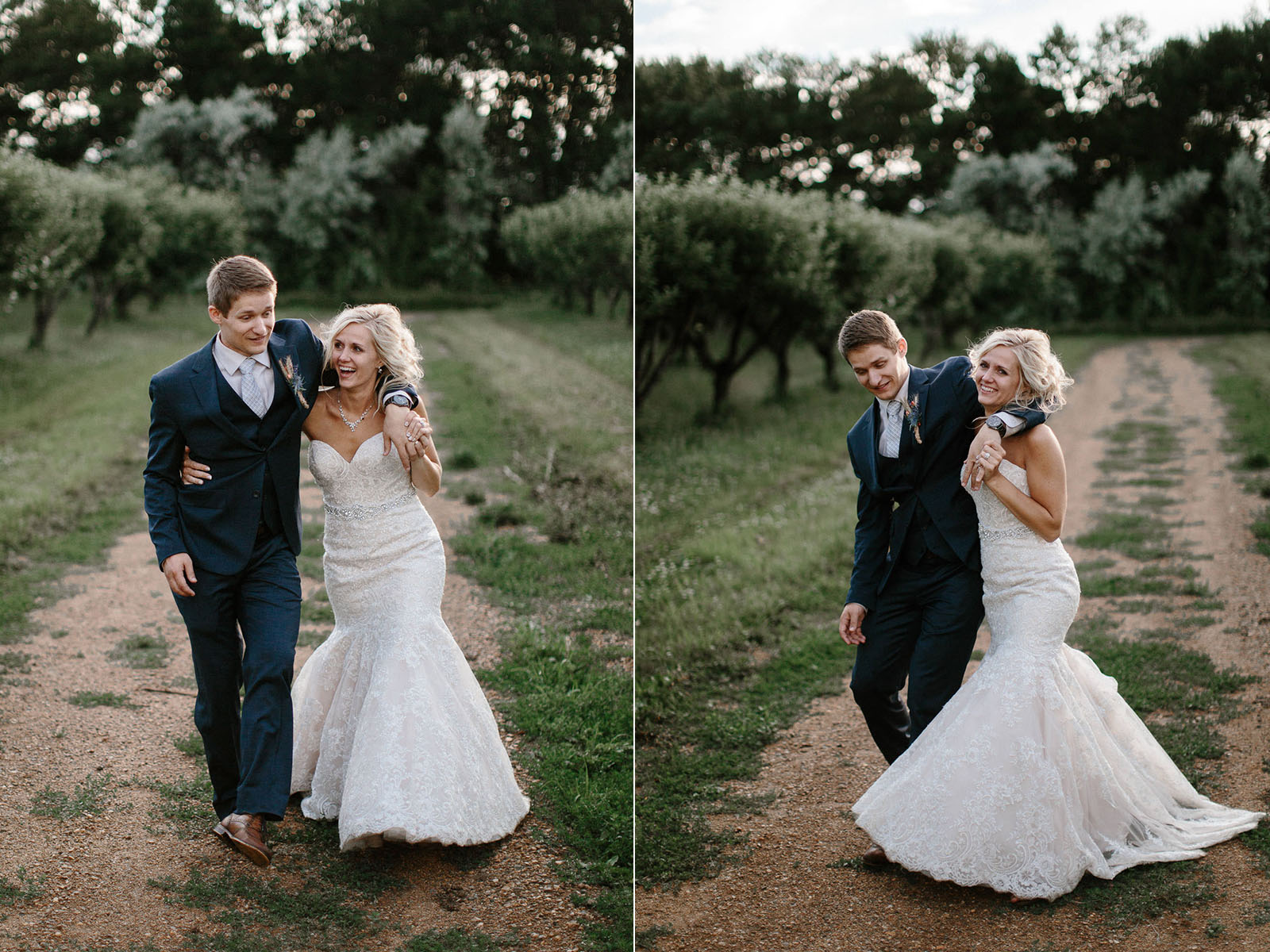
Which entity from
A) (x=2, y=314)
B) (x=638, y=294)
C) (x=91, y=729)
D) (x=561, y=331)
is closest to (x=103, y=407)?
(x=2, y=314)

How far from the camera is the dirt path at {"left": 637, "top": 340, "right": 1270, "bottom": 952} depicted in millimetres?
3053

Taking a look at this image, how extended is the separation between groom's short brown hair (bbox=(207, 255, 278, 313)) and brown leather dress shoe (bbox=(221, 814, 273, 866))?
5.73 feet

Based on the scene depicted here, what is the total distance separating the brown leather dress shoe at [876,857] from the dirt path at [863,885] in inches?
1.6

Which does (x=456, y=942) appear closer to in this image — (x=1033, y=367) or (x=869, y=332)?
(x=869, y=332)

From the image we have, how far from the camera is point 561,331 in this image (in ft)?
34.0

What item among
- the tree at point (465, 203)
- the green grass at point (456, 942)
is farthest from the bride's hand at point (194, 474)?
the tree at point (465, 203)

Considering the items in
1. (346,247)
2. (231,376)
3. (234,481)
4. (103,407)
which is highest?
(346,247)

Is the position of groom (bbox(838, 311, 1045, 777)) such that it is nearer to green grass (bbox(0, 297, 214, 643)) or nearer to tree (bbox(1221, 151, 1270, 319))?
green grass (bbox(0, 297, 214, 643))

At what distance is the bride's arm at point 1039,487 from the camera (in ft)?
10.9

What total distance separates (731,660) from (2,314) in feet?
22.7

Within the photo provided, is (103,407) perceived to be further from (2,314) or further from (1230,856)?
(1230,856)

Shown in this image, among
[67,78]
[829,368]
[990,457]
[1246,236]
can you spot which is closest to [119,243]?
[67,78]

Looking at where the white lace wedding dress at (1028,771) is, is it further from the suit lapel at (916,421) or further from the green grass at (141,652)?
the green grass at (141,652)

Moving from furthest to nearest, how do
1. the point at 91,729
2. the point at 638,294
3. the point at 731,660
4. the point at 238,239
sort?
the point at 638,294 < the point at 238,239 < the point at 731,660 < the point at 91,729
